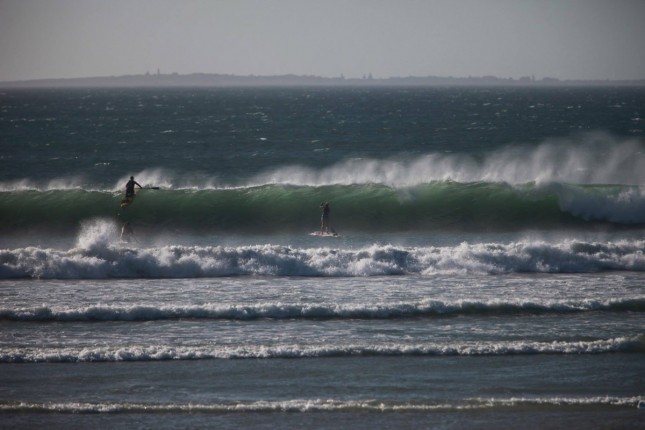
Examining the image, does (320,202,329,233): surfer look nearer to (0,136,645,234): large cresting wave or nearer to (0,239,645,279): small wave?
(0,136,645,234): large cresting wave

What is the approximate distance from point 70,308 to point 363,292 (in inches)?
248

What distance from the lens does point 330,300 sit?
719 inches

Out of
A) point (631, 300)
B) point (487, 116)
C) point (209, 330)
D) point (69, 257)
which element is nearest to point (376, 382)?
point (209, 330)

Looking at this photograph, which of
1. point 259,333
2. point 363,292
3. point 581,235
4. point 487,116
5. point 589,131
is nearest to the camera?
point 259,333

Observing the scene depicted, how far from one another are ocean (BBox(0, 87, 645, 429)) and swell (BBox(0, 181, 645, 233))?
86 mm

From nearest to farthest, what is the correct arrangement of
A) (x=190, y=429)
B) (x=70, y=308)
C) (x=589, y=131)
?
(x=190, y=429), (x=70, y=308), (x=589, y=131)

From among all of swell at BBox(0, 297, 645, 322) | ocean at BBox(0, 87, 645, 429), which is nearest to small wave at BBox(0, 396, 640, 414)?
ocean at BBox(0, 87, 645, 429)

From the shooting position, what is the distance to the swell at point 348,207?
95.3ft

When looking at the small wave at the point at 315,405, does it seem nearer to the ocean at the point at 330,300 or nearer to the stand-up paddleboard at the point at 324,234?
the ocean at the point at 330,300

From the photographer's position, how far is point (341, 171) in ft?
135

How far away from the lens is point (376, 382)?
13.4m

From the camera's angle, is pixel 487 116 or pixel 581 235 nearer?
pixel 581 235

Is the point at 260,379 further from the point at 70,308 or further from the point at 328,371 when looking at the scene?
the point at 70,308

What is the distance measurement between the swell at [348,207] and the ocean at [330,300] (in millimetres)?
86
